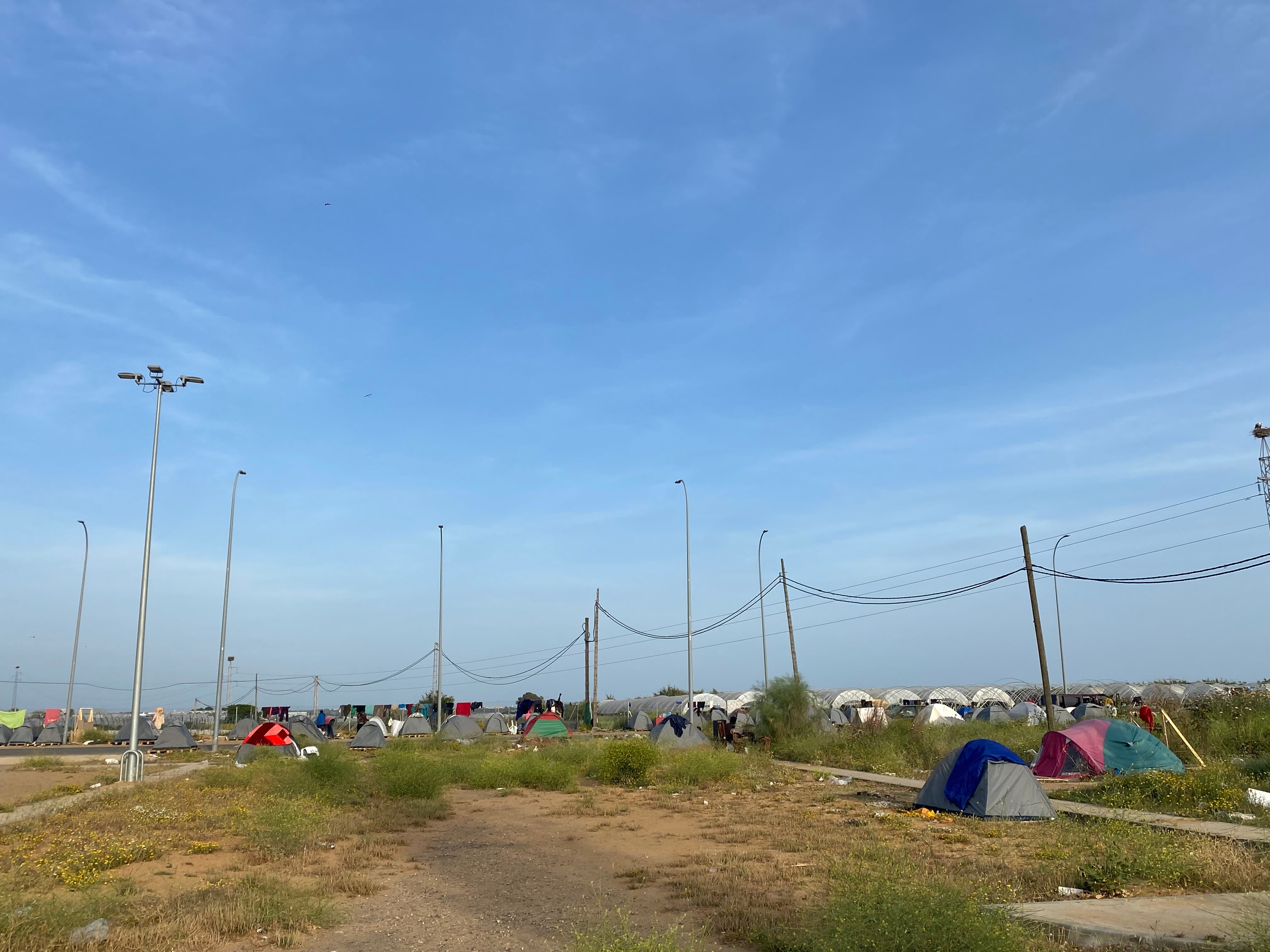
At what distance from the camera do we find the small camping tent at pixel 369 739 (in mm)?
44375

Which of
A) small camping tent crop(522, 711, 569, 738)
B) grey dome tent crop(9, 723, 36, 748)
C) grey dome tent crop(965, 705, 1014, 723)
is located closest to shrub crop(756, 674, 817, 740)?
grey dome tent crop(965, 705, 1014, 723)

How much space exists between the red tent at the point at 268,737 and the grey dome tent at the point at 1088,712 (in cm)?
2990

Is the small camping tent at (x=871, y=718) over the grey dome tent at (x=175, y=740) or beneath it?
over

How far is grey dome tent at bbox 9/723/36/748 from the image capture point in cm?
5091

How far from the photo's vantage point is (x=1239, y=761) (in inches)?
827

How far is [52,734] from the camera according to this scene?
54.7 meters

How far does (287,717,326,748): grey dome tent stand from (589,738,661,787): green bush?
18.5m

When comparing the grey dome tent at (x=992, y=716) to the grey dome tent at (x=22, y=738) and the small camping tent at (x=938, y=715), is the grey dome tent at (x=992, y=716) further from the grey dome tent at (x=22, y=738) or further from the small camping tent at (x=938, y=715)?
the grey dome tent at (x=22, y=738)

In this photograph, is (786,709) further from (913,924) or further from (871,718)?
(913,924)

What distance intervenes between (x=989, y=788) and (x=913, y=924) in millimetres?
11362

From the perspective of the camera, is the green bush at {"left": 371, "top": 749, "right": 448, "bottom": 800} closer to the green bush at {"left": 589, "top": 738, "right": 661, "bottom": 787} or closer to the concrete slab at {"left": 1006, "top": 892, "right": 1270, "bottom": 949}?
the green bush at {"left": 589, "top": 738, "right": 661, "bottom": 787}

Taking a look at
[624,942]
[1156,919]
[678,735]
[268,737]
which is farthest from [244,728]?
[1156,919]

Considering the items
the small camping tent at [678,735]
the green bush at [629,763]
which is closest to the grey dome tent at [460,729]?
the small camping tent at [678,735]

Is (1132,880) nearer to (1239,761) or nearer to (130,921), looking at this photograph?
(130,921)
